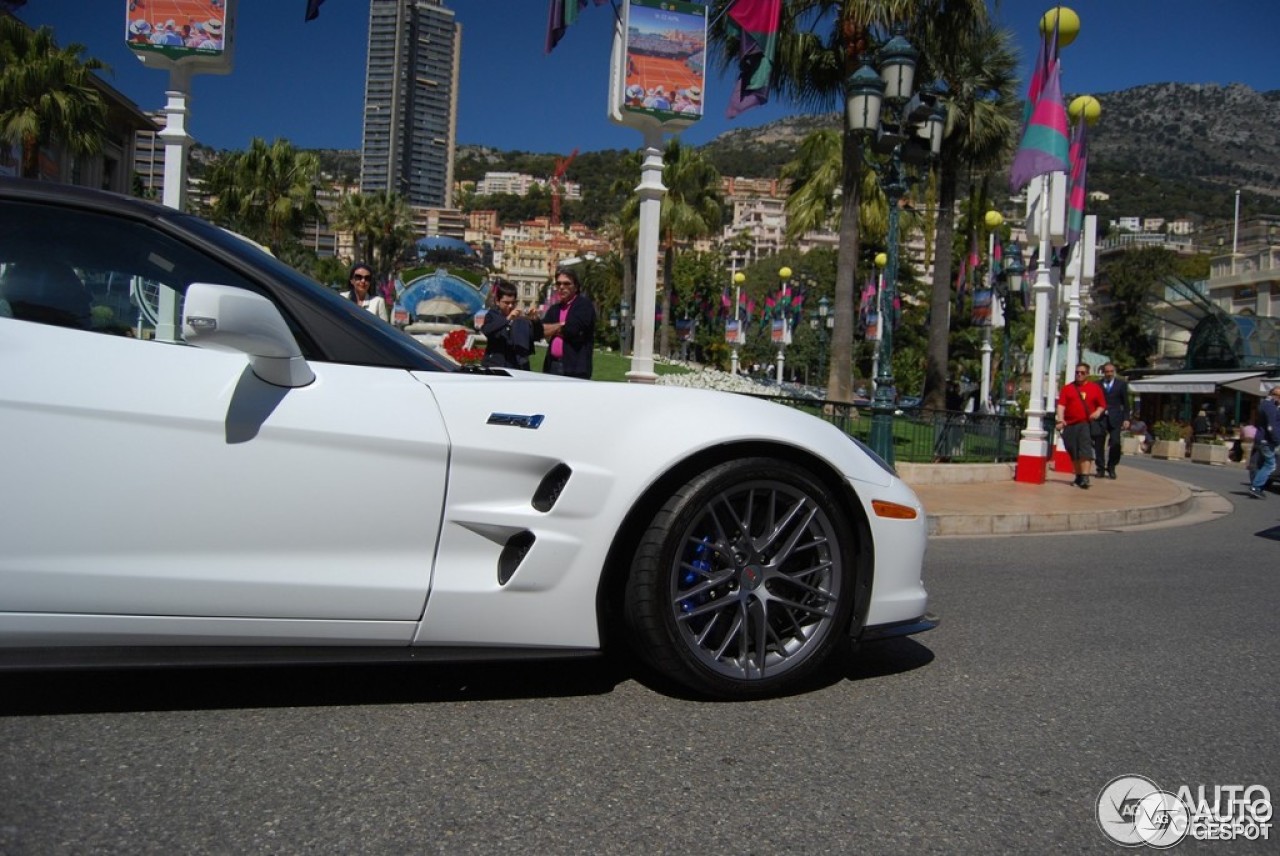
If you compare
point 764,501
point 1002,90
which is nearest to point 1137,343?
point 1002,90

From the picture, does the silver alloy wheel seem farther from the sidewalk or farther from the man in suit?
the man in suit

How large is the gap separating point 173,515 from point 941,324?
24135mm

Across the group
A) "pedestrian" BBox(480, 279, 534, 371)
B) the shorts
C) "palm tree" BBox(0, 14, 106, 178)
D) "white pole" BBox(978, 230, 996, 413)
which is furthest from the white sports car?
"palm tree" BBox(0, 14, 106, 178)

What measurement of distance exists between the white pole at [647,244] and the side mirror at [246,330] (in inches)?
306

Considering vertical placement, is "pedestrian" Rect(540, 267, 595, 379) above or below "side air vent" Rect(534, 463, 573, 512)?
above

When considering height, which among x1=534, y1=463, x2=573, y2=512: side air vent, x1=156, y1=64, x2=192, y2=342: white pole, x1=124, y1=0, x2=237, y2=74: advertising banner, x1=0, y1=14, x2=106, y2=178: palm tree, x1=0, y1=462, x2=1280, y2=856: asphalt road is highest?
x1=0, y1=14, x2=106, y2=178: palm tree

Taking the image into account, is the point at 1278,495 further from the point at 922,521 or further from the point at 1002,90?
the point at 922,521

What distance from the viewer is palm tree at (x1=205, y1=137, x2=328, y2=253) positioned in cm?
4056

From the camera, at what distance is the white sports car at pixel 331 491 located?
2.44 metres

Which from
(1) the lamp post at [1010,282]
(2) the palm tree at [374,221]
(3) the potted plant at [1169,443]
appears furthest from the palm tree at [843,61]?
(2) the palm tree at [374,221]

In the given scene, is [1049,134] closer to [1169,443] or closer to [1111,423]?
[1111,423]

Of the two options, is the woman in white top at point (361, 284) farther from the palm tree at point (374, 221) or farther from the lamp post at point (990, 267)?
the palm tree at point (374, 221)

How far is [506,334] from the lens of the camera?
29.9 feet

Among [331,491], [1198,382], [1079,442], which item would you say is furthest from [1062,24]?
[1198,382]
